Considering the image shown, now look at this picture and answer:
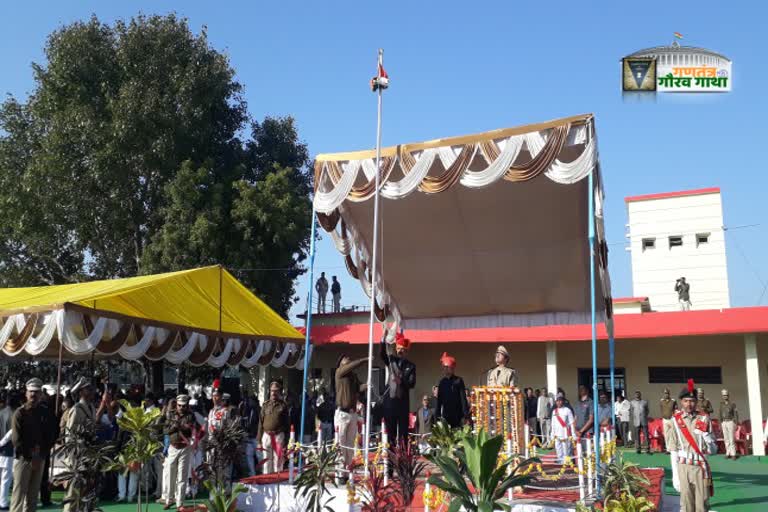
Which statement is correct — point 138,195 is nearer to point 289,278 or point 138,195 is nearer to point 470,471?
point 289,278

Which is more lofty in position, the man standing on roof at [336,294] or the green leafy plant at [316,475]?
the man standing on roof at [336,294]

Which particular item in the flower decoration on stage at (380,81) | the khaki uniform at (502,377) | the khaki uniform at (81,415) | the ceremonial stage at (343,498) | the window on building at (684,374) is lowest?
the ceremonial stage at (343,498)

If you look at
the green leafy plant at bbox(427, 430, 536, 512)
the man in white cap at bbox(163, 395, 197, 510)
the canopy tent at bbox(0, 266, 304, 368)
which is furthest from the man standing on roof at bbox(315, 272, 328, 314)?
the green leafy plant at bbox(427, 430, 536, 512)

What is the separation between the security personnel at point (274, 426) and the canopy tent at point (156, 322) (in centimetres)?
231

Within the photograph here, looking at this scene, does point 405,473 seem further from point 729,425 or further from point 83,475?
point 729,425

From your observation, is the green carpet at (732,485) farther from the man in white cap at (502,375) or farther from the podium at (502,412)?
the man in white cap at (502,375)

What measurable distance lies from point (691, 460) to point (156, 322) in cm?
805

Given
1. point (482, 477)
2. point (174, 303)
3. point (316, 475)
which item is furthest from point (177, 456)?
point (482, 477)

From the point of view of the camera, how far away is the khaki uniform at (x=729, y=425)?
1479 cm

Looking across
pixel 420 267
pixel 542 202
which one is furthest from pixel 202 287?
pixel 542 202

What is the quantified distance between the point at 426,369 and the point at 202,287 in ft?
33.9

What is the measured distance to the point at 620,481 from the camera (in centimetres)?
669

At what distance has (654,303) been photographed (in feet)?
86.6

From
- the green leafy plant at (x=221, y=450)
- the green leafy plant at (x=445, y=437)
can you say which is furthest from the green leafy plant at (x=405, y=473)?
the green leafy plant at (x=221, y=450)
